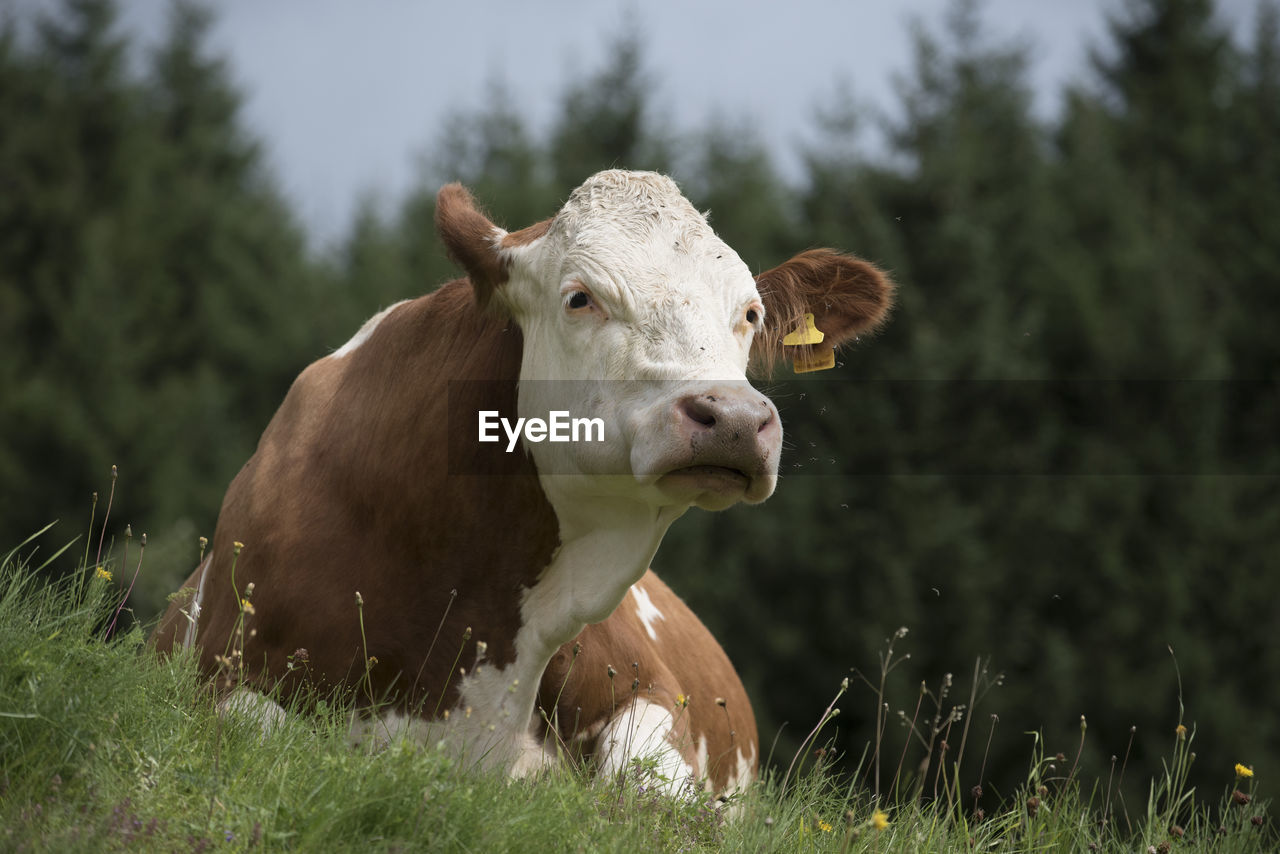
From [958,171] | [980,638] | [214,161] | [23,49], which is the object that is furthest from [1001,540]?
[23,49]

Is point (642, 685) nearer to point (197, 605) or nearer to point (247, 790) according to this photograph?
point (197, 605)

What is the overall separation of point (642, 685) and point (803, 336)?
56.6 inches

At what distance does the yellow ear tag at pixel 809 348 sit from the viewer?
491cm

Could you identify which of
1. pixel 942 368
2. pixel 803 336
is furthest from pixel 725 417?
pixel 942 368

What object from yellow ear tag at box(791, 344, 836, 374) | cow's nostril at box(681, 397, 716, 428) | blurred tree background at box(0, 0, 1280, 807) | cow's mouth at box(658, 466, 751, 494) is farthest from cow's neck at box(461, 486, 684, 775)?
A: blurred tree background at box(0, 0, 1280, 807)

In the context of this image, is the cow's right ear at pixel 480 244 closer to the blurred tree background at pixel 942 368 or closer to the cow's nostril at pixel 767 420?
the cow's nostril at pixel 767 420

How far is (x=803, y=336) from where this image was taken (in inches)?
194

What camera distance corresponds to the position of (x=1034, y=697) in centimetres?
1531

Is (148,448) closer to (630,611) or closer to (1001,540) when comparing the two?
(1001,540)

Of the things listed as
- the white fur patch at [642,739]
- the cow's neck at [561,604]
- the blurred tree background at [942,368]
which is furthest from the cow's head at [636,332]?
the blurred tree background at [942,368]

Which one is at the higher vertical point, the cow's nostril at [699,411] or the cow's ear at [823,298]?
the cow's ear at [823,298]

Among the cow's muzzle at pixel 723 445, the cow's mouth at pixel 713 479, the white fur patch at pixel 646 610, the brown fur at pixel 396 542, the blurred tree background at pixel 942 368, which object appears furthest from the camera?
the blurred tree background at pixel 942 368

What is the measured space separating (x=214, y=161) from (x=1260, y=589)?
19.6 m

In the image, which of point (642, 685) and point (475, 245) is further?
point (642, 685)
